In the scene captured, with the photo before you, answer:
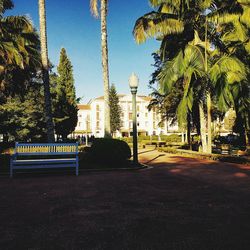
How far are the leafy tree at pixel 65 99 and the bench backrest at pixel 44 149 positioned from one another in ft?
77.5

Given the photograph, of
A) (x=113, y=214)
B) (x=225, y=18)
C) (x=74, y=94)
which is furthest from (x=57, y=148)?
(x=74, y=94)

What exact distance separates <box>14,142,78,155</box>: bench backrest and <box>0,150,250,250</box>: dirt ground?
1321mm

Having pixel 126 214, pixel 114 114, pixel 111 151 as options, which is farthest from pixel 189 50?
pixel 114 114

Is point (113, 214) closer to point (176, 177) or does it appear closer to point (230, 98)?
point (176, 177)

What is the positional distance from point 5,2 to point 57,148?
1155 centimetres

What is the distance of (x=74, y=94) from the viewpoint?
120 ft

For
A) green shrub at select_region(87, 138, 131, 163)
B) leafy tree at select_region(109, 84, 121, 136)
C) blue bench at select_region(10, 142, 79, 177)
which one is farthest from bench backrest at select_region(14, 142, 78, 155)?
leafy tree at select_region(109, 84, 121, 136)

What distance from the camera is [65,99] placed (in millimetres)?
35125

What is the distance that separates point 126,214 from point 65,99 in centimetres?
3231

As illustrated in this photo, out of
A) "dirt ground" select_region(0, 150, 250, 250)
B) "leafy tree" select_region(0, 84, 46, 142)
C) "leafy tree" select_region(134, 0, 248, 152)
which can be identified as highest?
"leafy tree" select_region(134, 0, 248, 152)

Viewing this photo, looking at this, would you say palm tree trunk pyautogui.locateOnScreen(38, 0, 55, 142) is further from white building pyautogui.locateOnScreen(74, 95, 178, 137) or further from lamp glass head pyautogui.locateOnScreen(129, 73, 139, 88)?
white building pyautogui.locateOnScreen(74, 95, 178, 137)

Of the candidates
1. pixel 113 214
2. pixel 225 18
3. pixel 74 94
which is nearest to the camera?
pixel 113 214

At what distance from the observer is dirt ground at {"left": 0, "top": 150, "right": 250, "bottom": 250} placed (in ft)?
10.5

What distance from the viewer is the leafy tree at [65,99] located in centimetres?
3397
